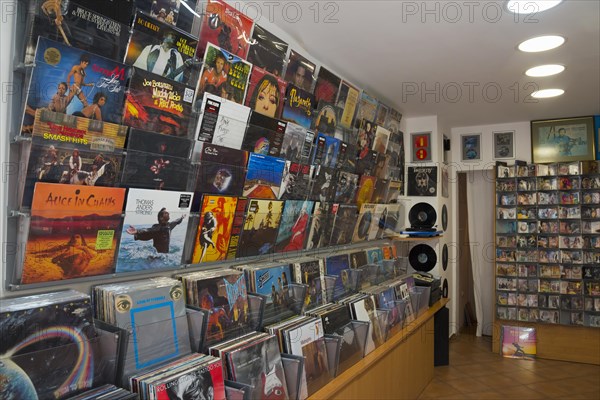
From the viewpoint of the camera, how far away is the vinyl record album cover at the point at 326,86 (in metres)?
2.95

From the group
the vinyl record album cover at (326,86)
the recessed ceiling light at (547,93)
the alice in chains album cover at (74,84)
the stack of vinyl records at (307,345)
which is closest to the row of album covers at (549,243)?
the recessed ceiling light at (547,93)

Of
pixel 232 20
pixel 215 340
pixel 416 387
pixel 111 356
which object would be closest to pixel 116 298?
pixel 111 356

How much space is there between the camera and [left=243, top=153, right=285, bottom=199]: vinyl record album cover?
7.31 feet

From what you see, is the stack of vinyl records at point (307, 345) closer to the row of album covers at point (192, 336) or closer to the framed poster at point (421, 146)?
the row of album covers at point (192, 336)

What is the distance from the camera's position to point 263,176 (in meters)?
2.32

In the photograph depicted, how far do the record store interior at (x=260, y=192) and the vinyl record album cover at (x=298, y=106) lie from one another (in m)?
0.01

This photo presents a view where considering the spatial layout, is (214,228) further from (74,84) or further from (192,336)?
(74,84)

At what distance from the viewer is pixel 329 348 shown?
7.34 feet

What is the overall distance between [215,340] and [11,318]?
78cm

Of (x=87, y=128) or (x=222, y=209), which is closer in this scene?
(x=87, y=128)

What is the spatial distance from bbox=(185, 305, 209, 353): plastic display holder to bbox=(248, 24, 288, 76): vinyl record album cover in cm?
129

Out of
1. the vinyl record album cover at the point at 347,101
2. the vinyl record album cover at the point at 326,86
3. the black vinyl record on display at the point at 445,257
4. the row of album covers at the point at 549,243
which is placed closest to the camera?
the vinyl record album cover at the point at 326,86

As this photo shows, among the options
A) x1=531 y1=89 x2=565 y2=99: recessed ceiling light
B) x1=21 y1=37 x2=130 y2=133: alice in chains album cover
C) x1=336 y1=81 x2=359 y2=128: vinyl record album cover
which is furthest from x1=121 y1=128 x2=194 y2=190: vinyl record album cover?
x1=531 y1=89 x2=565 y2=99: recessed ceiling light

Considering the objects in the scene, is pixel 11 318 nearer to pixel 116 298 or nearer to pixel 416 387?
pixel 116 298
